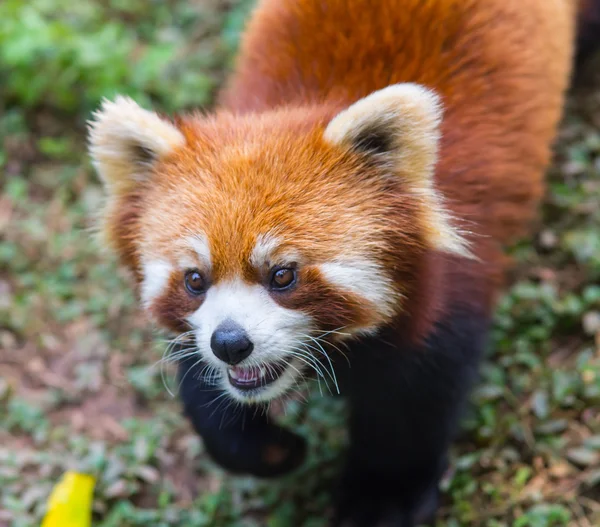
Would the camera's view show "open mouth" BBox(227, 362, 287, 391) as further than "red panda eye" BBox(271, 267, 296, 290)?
Yes

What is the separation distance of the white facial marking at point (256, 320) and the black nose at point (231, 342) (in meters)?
0.02

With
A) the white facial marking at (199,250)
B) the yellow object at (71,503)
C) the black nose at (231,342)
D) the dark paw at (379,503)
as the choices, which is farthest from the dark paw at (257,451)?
the white facial marking at (199,250)

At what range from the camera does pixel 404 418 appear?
10.6 feet

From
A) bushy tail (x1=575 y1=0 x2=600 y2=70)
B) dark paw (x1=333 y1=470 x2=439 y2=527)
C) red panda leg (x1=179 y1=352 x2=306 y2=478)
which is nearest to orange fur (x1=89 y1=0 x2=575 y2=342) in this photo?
red panda leg (x1=179 y1=352 x2=306 y2=478)

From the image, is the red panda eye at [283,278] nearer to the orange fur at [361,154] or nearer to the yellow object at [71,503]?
the orange fur at [361,154]

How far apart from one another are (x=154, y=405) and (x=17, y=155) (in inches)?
87.2

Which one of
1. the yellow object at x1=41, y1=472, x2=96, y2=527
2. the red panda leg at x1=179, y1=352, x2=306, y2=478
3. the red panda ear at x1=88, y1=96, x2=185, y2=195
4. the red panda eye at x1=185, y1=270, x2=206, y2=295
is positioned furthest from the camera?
the yellow object at x1=41, y1=472, x2=96, y2=527

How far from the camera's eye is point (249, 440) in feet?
10.6

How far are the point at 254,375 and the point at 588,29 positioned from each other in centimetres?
322

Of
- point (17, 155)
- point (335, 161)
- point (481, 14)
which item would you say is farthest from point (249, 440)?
point (17, 155)

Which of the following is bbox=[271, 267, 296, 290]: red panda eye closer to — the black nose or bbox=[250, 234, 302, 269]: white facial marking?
bbox=[250, 234, 302, 269]: white facial marking

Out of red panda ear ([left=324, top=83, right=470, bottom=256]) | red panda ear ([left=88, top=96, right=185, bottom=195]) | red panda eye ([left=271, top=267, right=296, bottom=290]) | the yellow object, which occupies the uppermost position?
red panda ear ([left=88, top=96, right=185, bottom=195])

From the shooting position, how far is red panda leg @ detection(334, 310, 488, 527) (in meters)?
2.95

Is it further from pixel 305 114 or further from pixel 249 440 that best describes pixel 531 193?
pixel 249 440
